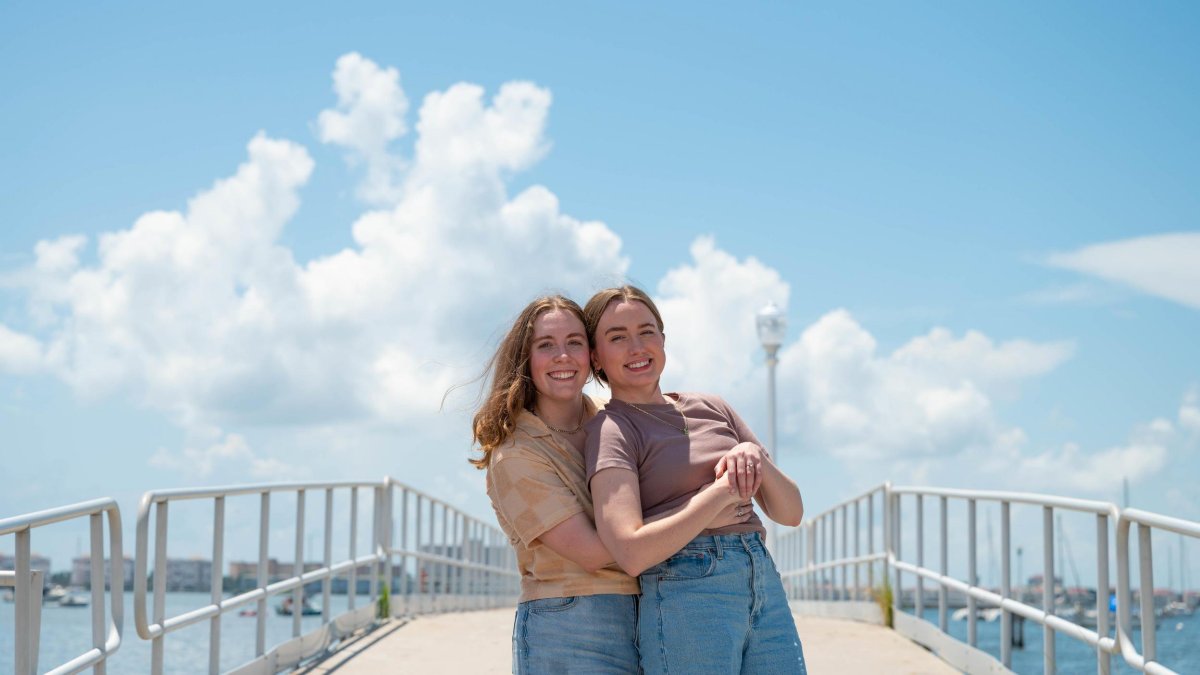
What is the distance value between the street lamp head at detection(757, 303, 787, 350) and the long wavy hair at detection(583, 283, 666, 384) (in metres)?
12.5

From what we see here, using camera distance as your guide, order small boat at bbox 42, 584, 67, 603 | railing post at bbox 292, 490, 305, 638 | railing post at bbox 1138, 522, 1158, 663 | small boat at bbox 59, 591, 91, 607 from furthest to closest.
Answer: railing post at bbox 292, 490, 305, 638 → small boat at bbox 59, 591, 91, 607 → railing post at bbox 1138, 522, 1158, 663 → small boat at bbox 42, 584, 67, 603

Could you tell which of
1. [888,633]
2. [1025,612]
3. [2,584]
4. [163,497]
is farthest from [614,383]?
[888,633]

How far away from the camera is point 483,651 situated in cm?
873

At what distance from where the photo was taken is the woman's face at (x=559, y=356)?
11.8ft

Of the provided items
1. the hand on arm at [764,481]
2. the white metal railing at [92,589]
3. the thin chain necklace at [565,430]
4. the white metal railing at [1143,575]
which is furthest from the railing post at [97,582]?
the white metal railing at [1143,575]

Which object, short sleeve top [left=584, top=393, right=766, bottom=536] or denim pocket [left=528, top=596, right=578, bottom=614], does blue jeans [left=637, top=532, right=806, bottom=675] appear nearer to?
short sleeve top [left=584, top=393, right=766, bottom=536]

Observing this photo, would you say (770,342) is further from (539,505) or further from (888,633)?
(539,505)

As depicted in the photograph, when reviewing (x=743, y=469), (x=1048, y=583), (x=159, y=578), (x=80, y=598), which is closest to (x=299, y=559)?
(x=159, y=578)

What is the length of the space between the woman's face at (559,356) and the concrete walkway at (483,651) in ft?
14.6

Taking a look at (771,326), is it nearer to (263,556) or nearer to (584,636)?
(263,556)

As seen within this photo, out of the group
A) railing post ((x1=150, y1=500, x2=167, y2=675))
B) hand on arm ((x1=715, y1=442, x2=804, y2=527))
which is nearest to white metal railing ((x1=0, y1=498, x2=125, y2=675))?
railing post ((x1=150, y1=500, x2=167, y2=675))

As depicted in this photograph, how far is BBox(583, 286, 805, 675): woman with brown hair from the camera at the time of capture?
3252 mm

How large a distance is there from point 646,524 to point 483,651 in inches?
229

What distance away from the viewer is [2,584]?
445cm
